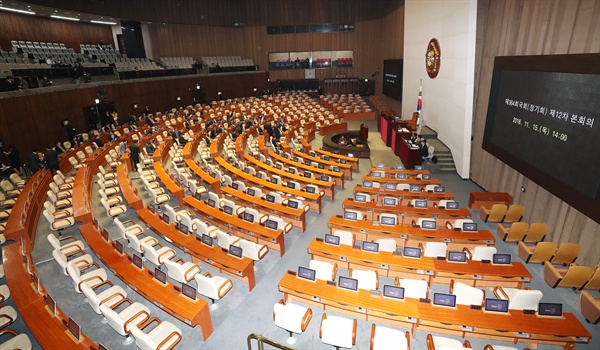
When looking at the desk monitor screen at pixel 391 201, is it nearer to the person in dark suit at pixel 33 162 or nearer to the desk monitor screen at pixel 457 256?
the desk monitor screen at pixel 457 256

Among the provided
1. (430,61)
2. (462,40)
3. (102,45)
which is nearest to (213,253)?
(462,40)

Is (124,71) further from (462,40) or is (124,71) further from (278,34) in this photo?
(462,40)

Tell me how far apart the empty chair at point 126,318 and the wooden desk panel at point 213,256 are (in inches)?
70.7

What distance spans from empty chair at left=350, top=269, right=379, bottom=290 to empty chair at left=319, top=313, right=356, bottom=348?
1253 millimetres

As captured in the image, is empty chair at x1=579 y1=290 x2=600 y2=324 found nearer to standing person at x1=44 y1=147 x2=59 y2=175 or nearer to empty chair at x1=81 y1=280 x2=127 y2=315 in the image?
empty chair at x1=81 y1=280 x2=127 y2=315

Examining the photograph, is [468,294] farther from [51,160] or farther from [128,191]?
[51,160]

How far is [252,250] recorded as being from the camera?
7.78m

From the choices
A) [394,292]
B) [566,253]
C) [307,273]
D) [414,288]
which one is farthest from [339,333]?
[566,253]

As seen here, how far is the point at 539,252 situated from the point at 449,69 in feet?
35.1

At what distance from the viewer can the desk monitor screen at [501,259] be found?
698cm

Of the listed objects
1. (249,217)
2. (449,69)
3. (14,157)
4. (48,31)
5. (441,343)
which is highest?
(48,31)

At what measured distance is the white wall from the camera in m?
13.8

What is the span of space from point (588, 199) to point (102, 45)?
35.8m

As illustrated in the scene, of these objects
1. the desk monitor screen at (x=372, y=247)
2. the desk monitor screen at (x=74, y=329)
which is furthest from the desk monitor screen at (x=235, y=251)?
the desk monitor screen at (x=74, y=329)
